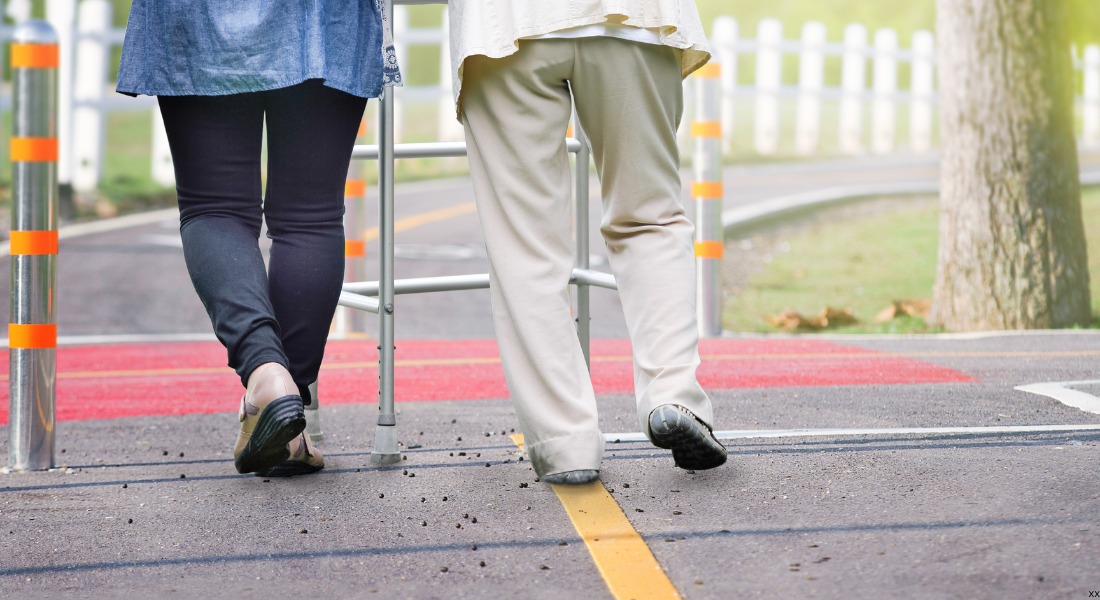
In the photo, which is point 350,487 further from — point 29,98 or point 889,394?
point 889,394

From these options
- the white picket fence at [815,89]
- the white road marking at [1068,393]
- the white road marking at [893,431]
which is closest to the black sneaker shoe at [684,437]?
the white road marking at [893,431]

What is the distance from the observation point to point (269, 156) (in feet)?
9.15

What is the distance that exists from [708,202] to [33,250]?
3888 mm

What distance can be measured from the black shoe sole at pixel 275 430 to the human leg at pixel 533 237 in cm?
43

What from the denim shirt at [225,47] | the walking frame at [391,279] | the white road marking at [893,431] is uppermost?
the denim shirt at [225,47]

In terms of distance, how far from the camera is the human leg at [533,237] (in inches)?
102

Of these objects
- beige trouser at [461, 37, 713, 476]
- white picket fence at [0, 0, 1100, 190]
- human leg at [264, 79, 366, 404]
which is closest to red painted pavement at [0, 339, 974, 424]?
human leg at [264, 79, 366, 404]

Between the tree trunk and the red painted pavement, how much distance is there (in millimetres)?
1595

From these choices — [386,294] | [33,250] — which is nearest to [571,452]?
[386,294]

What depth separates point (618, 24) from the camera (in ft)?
8.43

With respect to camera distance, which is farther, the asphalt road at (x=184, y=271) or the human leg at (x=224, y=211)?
the asphalt road at (x=184, y=271)

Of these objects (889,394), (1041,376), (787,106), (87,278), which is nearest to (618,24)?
(889,394)

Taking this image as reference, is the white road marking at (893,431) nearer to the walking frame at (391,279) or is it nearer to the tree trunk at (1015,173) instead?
the walking frame at (391,279)

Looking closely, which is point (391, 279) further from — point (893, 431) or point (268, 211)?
point (893, 431)
